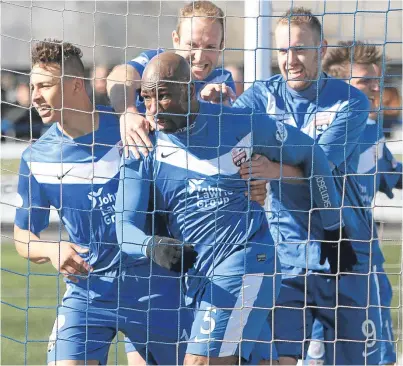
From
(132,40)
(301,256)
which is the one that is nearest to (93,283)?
(301,256)

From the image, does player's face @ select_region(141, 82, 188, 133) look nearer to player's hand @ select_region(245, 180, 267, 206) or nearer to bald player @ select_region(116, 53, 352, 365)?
bald player @ select_region(116, 53, 352, 365)

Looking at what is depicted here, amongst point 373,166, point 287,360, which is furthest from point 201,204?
point 373,166

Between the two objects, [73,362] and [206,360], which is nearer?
[206,360]

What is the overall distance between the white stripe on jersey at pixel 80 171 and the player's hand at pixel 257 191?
624 mm

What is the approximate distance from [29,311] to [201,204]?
3.34 metres

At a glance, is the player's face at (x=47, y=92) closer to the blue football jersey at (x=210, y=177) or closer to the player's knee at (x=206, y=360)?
the blue football jersey at (x=210, y=177)

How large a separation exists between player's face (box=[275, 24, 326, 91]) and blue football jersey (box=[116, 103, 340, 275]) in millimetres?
379

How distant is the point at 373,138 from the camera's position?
16.8ft

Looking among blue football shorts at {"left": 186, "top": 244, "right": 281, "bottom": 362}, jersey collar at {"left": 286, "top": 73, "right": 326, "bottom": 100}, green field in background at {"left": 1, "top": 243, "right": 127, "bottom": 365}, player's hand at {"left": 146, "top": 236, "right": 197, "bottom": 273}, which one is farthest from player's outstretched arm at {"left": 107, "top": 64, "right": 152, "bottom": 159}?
green field in background at {"left": 1, "top": 243, "right": 127, "bottom": 365}

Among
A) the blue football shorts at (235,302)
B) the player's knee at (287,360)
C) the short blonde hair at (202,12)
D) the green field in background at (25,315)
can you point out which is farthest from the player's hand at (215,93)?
the player's knee at (287,360)

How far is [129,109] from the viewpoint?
434 cm

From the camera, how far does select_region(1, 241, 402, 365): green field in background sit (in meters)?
5.83

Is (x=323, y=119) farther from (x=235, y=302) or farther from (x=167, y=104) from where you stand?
(x=235, y=302)

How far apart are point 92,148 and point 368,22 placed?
8.91 feet
